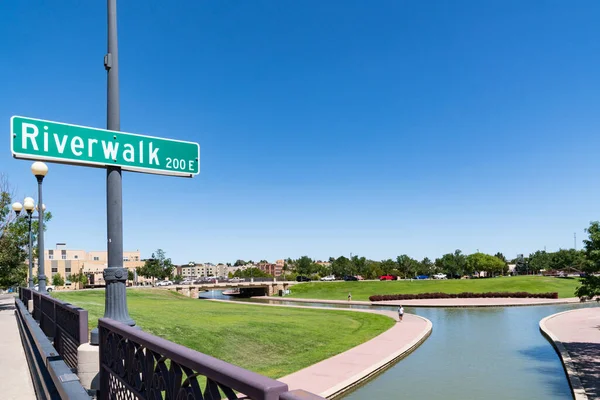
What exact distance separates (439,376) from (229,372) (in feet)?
67.6

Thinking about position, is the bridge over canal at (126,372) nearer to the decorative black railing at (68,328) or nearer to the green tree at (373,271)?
the decorative black railing at (68,328)

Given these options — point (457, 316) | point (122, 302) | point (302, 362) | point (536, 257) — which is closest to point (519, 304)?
point (457, 316)

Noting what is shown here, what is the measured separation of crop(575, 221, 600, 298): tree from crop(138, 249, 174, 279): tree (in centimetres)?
10640

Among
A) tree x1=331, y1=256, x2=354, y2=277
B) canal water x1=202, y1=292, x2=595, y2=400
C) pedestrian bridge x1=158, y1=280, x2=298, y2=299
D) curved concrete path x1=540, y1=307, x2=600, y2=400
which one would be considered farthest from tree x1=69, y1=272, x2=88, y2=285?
curved concrete path x1=540, y1=307, x2=600, y2=400

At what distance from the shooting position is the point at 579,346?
945 inches

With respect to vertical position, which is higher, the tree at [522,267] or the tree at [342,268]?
the tree at [342,268]

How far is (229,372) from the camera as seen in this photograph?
6.91ft

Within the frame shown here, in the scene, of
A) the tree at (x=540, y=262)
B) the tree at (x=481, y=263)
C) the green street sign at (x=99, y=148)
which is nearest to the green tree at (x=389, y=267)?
the tree at (x=481, y=263)

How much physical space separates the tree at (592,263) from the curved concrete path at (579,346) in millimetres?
3321

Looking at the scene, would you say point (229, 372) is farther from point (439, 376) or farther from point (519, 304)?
point (519, 304)

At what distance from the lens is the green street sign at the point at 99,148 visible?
4410 millimetres

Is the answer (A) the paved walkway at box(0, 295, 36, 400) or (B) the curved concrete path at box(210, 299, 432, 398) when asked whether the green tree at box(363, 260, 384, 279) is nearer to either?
(B) the curved concrete path at box(210, 299, 432, 398)

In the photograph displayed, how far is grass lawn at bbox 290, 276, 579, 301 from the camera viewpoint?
6975 centimetres

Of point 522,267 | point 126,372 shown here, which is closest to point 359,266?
point 522,267
